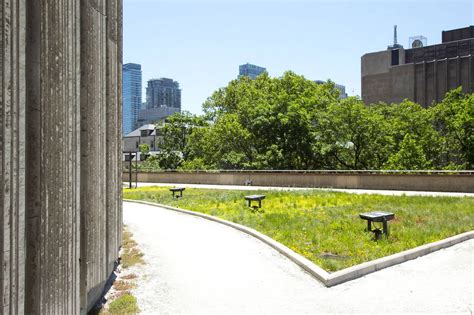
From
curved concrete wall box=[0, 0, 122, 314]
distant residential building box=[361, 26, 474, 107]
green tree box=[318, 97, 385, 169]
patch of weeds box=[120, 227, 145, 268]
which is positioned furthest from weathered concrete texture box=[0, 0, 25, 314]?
distant residential building box=[361, 26, 474, 107]

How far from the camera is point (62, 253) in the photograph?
463 cm

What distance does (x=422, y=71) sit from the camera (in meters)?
75.8

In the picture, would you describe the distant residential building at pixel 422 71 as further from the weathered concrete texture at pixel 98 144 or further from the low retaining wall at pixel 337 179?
the weathered concrete texture at pixel 98 144

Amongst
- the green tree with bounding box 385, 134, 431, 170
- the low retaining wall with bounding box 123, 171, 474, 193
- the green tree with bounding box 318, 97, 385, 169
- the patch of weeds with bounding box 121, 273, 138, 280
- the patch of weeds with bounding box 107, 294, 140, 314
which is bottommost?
the patch of weeds with bounding box 121, 273, 138, 280

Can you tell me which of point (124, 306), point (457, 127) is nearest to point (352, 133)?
point (457, 127)

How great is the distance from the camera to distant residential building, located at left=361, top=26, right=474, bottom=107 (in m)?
72.0

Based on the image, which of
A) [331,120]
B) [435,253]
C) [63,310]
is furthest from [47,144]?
[331,120]

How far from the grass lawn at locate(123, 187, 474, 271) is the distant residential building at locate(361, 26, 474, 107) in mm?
→ 61282

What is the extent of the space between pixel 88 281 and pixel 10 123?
319 centimetres

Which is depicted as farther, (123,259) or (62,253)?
(123,259)

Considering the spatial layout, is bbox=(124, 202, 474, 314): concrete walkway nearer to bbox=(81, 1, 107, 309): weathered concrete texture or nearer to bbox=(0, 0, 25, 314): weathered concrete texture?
bbox=(81, 1, 107, 309): weathered concrete texture

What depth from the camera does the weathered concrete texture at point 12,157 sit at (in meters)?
3.32

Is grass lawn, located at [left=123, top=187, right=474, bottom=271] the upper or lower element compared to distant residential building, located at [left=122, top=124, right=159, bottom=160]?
lower

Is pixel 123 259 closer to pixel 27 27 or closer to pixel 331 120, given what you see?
pixel 27 27
